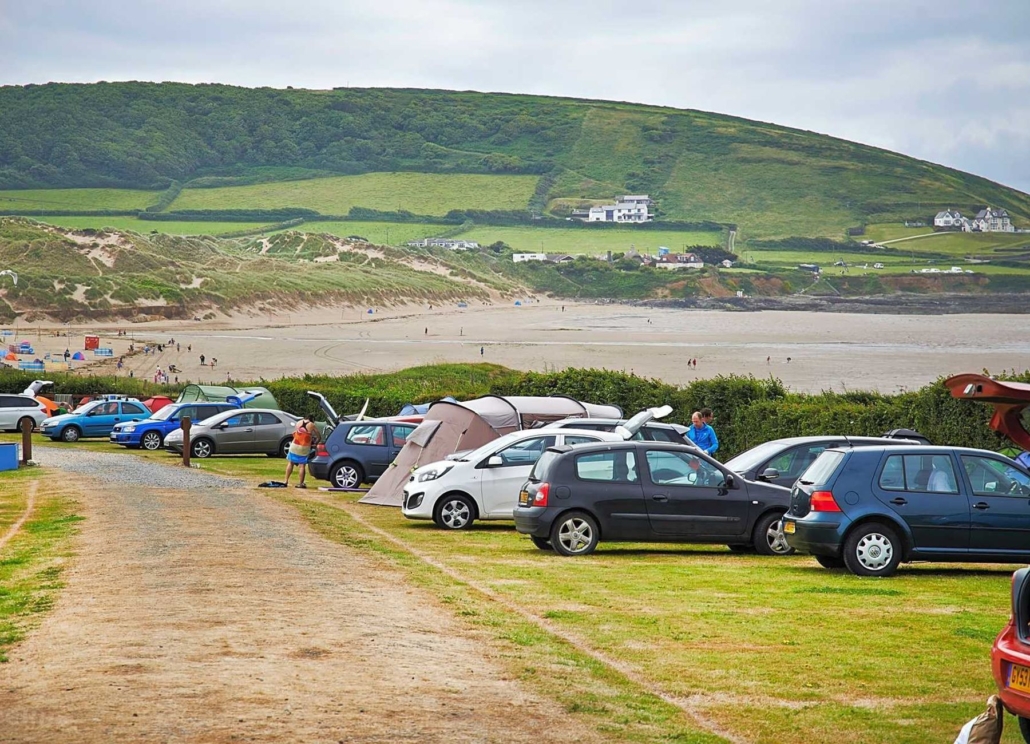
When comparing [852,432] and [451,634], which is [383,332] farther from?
[451,634]

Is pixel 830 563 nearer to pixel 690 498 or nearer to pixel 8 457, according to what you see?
pixel 690 498

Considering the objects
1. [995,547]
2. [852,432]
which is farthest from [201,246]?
[995,547]

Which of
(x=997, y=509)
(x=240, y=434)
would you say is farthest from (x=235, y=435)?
(x=997, y=509)

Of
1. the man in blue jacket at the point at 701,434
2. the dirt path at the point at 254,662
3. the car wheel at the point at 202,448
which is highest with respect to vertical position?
the man in blue jacket at the point at 701,434

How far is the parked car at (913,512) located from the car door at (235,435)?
82.4 feet

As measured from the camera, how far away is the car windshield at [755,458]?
18.8 m

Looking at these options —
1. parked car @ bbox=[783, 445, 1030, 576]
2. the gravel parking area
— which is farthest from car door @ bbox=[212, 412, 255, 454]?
parked car @ bbox=[783, 445, 1030, 576]

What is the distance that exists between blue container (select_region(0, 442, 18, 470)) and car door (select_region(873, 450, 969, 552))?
75.8ft

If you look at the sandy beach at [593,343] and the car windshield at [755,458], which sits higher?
the sandy beach at [593,343]

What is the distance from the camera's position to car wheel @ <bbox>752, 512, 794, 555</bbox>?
17.1m

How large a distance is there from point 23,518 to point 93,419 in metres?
26.0

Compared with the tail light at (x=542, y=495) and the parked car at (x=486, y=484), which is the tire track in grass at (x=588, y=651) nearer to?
the tail light at (x=542, y=495)

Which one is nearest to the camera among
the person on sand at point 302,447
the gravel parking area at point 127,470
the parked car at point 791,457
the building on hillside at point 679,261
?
the parked car at point 791,457

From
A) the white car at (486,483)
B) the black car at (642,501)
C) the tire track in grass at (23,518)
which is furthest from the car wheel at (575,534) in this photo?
the tire track in grass at (23,518)
